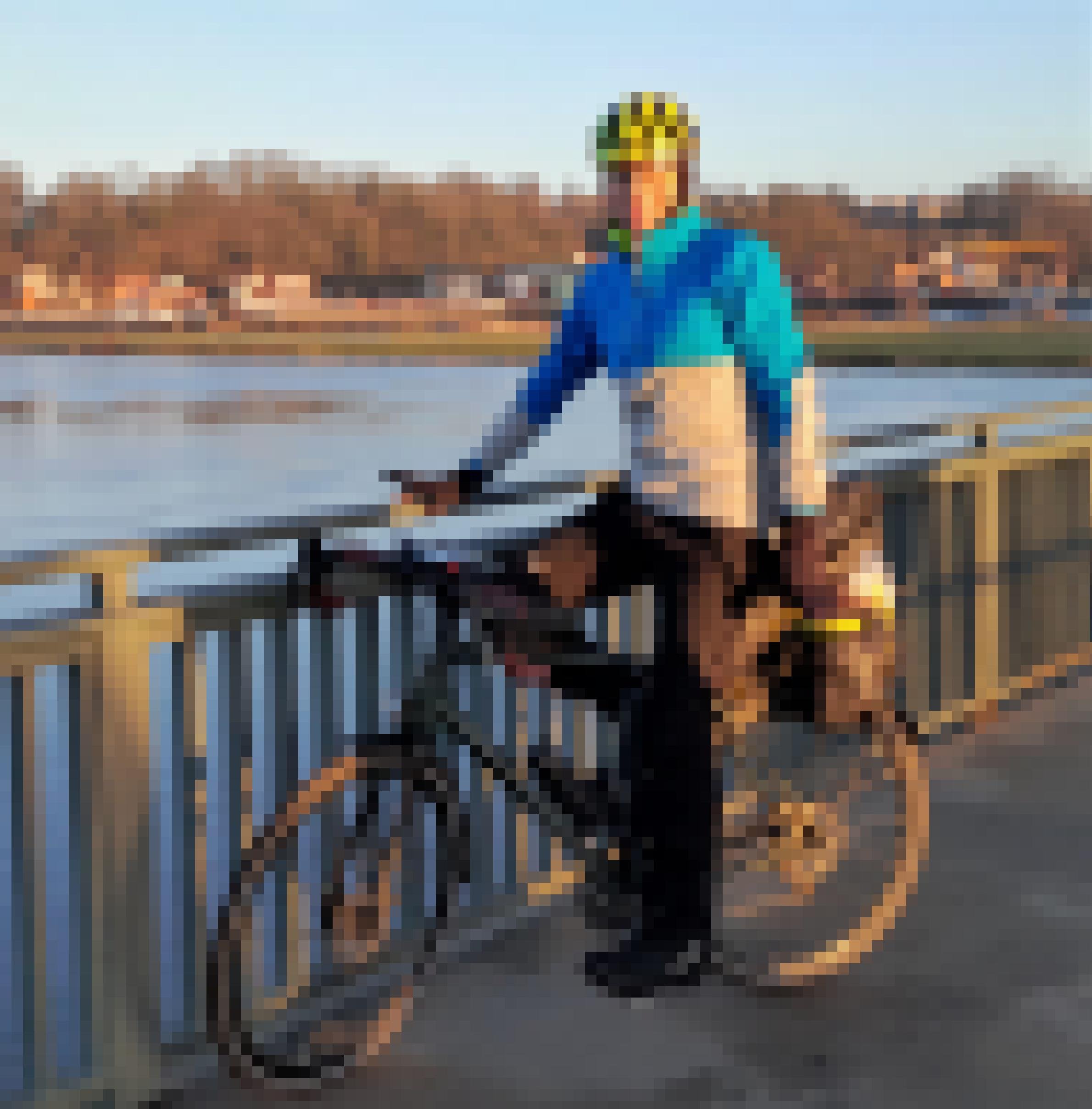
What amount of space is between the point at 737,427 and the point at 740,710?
0.66 metres

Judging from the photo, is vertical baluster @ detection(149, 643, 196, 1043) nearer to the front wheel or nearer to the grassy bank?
the front wheel

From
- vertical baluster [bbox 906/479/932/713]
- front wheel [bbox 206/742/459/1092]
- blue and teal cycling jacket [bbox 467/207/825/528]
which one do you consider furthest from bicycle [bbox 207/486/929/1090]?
vertical baluster [bbox 906/479/932/713]

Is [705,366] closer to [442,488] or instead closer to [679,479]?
[679,479]

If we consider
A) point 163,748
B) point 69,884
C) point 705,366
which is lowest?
point 69,884

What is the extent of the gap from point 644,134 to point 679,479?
28.7 inches

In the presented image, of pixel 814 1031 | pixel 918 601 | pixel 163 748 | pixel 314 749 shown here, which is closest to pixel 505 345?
pixel 918 601

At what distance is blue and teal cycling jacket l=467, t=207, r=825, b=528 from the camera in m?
3.54

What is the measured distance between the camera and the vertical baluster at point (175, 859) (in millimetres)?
3596

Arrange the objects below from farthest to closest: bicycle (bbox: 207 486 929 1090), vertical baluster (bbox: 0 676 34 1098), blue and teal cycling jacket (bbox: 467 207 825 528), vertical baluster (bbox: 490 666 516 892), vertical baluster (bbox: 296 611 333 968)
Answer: vertical baluster (bbox: 490 666 516 892)
vertical baluster (bbox: 296 611 333 968)
bicycle (bbox: 207 486 929 1090)
blue and teal cycling jacket (bbox: 467 207 825 528)
vertical baluster (bbox: 0 676 34 1098)

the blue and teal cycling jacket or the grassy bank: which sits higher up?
the grassy bank

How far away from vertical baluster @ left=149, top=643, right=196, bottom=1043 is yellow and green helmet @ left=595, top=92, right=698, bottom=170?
4.51ft

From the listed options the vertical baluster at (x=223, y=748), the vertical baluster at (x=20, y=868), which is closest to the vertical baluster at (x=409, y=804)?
the vertical baluster at (x=223, y=748)

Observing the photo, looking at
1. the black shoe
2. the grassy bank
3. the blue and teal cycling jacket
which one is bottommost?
the black shoe

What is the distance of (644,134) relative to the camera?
3609 millimetres
